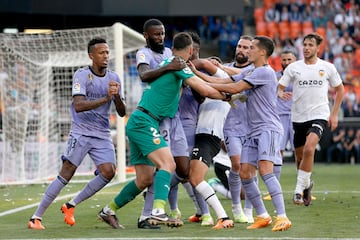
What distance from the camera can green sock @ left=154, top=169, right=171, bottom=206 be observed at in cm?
992

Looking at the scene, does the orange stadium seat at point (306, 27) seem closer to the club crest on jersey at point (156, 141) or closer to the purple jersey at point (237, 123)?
the purple jersey at point (237, 123)

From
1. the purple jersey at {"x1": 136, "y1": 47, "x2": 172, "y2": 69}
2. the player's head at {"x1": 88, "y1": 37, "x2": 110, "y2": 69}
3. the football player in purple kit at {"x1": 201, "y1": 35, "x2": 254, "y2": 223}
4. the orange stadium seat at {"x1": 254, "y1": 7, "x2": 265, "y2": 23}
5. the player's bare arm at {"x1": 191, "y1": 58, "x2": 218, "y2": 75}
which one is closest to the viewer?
the purple jersey at {"x1": 136, "y1": 47, "x2": 172, "y2": 69}

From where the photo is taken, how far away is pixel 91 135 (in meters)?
11.1

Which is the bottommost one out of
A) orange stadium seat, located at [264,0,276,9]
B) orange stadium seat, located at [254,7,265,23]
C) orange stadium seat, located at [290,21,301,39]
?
orange stadium seat, located at [290,21,301,39]

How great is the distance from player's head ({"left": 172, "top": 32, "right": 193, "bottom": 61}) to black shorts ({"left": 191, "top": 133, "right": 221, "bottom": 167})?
1.05 m

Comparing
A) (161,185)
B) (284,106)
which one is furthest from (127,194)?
(284,106)

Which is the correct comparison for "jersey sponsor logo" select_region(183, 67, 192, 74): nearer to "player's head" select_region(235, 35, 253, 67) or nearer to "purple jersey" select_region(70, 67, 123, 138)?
"purple jersey" select_region(70, 67, 123, 138)

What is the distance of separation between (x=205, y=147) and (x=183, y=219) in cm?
121

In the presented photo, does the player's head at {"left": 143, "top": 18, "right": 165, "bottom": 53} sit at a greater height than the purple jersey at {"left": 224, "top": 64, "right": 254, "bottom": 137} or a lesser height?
greater

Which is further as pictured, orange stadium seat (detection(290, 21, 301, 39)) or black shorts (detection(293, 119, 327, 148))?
orange stadium seat (detection(290, 21, 301, 39))

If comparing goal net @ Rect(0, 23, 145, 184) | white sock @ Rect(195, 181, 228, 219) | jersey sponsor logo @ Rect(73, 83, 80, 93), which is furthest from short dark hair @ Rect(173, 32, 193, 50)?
goal net @ Rect(0, 23, 145, 184)

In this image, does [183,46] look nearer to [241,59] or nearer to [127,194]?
[127,194]

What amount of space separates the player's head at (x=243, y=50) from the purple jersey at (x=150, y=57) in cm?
122

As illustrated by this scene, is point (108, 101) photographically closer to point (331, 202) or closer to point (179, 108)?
point (179, 108)
